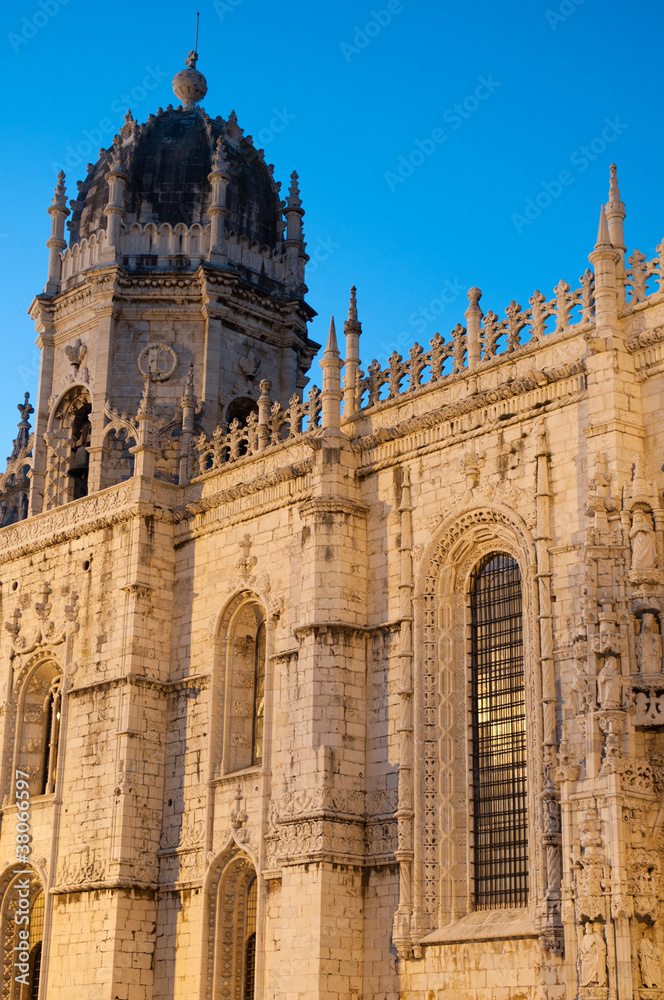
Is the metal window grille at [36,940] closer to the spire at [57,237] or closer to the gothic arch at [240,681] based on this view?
the gothic arch at [240,681]

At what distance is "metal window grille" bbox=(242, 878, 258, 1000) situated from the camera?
24.4 metres

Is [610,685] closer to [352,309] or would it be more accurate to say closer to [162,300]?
[352,309]

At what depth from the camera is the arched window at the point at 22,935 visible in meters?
28.2

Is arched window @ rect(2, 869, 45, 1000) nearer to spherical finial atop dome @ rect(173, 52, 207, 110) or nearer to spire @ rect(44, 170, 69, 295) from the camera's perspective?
spire @ rect(44, 170, 69, 295)

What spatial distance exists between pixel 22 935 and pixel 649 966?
50.7 feet

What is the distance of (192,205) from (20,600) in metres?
10.2

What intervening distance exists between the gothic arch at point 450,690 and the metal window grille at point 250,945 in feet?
14.1

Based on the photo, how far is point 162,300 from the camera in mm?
32062

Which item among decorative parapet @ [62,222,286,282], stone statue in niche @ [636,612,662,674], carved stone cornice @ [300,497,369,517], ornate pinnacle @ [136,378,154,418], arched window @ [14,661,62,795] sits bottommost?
stone statue in niche @ [636,612,662,674]

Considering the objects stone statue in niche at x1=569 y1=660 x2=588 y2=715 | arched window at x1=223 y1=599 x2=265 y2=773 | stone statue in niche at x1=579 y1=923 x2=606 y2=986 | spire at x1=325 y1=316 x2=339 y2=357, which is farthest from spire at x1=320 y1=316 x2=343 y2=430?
stone statue in niche at x1=579 y1=923 x2=606 y2=986

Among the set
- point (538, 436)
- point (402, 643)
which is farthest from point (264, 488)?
point (538, 436)

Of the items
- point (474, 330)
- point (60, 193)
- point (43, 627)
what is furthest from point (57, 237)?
point (474, 330)

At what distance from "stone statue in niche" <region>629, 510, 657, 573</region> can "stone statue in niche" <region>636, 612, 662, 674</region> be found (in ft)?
2.21

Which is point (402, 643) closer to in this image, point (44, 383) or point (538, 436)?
point (538, 436)
